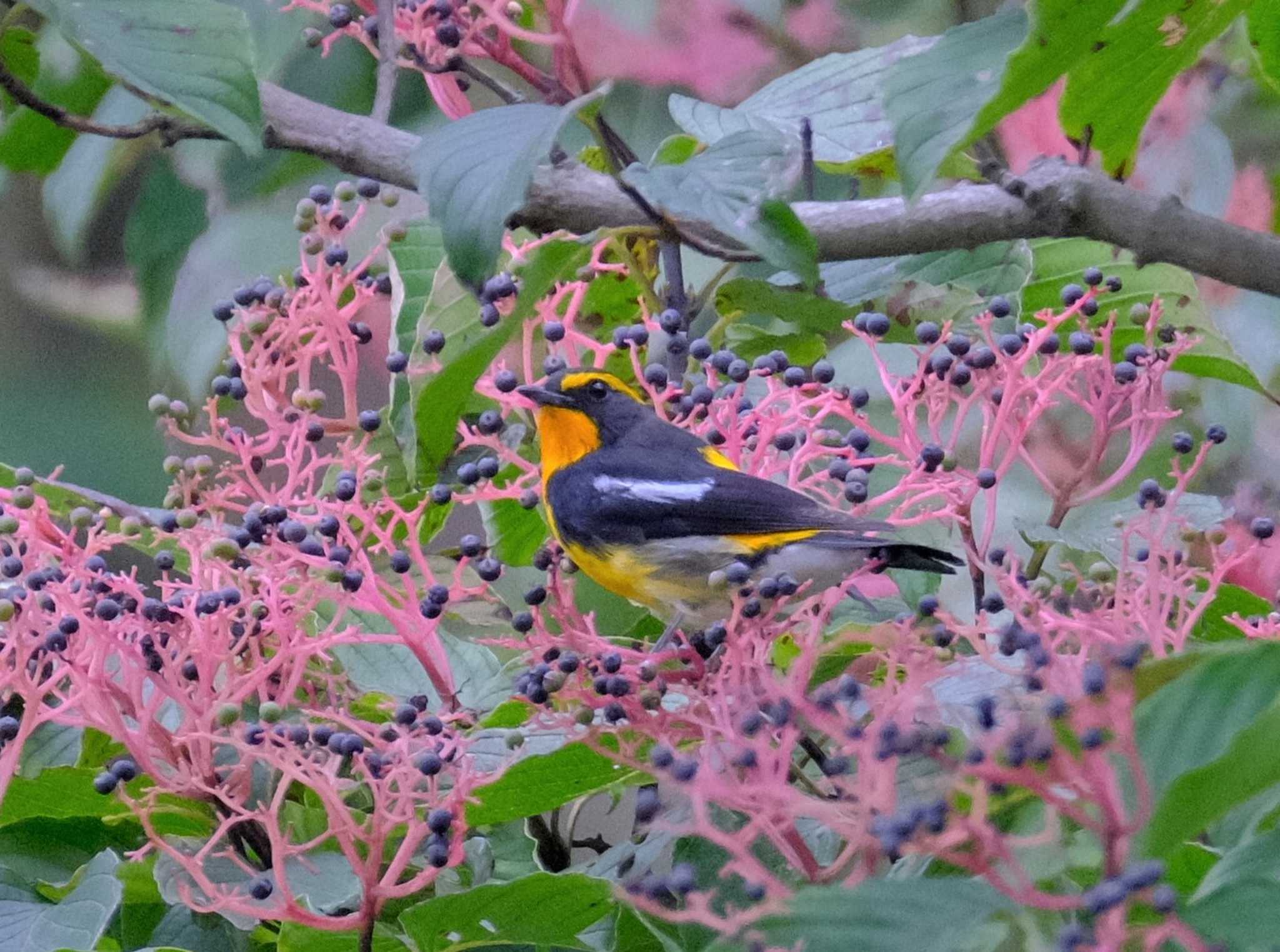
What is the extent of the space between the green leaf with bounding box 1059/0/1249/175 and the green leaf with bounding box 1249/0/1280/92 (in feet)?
0.37

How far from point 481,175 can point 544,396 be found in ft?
1.27

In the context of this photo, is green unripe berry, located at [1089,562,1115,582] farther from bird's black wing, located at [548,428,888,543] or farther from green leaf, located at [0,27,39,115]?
green leaf, located at [0,27,39,115]

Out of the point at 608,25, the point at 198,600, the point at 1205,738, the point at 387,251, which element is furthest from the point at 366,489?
the point at 608,25

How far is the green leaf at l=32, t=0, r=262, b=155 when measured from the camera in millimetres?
1107

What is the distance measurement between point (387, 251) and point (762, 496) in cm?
47

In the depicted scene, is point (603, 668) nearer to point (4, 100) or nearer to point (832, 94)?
point (832, 94)

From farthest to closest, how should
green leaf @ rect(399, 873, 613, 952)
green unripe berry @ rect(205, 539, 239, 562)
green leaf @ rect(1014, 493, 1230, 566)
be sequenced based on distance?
1. green leaf @ rect(1014, 493, 1230, 566)
2. green unripe berry @ rect(205, 539, 239, 562)
3. green leaf @ rect(399, 873, 613, 952)

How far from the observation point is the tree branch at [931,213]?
1.12 m

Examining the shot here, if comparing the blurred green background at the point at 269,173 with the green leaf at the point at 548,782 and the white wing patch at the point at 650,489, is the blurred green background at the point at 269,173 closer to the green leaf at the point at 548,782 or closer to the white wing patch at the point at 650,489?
the white wing patch at the point at 650,489

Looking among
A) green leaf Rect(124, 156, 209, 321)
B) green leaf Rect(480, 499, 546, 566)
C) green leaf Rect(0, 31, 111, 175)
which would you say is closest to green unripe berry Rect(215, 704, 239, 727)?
green leaf Rect(480, 499, 546, 566)

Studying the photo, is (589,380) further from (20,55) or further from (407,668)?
(20,55)

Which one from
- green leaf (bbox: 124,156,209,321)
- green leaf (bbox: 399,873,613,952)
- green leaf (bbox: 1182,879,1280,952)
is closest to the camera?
green leaf (bbox: 1182,879,1280,952)

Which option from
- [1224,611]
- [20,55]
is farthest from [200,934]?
[20,55]

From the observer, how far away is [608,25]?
2.11 metres
